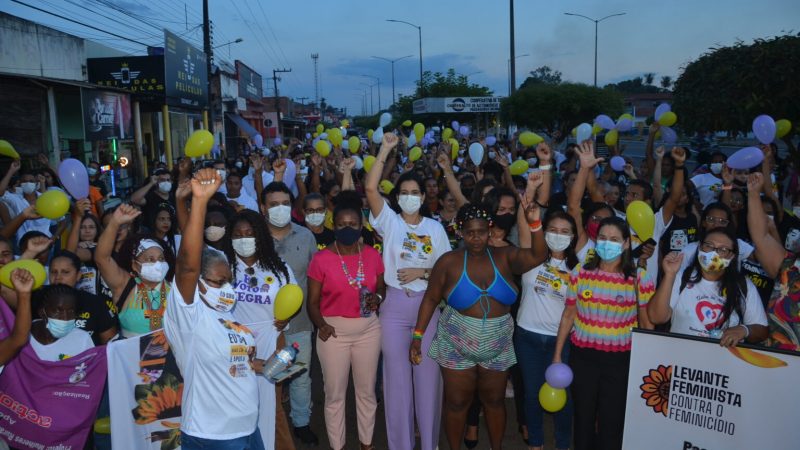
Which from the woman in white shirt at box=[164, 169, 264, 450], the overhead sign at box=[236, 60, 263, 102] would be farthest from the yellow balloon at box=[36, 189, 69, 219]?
the overhead sign at box=[236, 60, 263, 102]

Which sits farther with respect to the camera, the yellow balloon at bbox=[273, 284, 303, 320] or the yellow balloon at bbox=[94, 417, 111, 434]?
the yellow balloon at bbox=[94, 417, 111, 434]

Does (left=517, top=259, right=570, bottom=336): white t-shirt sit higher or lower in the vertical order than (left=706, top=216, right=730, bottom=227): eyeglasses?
lower

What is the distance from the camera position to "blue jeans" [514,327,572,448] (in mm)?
4051

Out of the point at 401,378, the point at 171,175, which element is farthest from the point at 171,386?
the point at 171,175

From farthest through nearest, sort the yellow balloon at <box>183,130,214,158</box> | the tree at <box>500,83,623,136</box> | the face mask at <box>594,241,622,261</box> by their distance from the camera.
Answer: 1. the tree at <box>500,83,623,136</box>
2. the yellow balloon at <box>183,130,214,158</box>
3. the face mask at <box>594,241,622,261</box>

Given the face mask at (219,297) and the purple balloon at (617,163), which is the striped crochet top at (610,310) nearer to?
the face mask at (219,297)

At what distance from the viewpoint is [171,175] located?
288 inches

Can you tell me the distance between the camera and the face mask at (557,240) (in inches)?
159

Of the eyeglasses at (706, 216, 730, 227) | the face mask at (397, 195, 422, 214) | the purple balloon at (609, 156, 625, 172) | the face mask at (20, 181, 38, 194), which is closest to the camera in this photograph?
the face mask at (397, 195, 422, 214)

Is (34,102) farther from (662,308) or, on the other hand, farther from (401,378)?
(662,308)

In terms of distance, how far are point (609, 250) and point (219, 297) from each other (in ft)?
7.66

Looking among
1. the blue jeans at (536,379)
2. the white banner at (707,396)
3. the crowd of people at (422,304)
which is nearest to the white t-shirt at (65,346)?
the crowd of people at (422,304)

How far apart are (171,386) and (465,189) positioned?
463cm

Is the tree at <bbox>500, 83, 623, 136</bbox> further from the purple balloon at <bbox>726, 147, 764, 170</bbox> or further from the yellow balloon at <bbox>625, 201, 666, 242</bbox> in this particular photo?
the yellow balloon at <bbox>625, 201, 666, 242</bbox>
